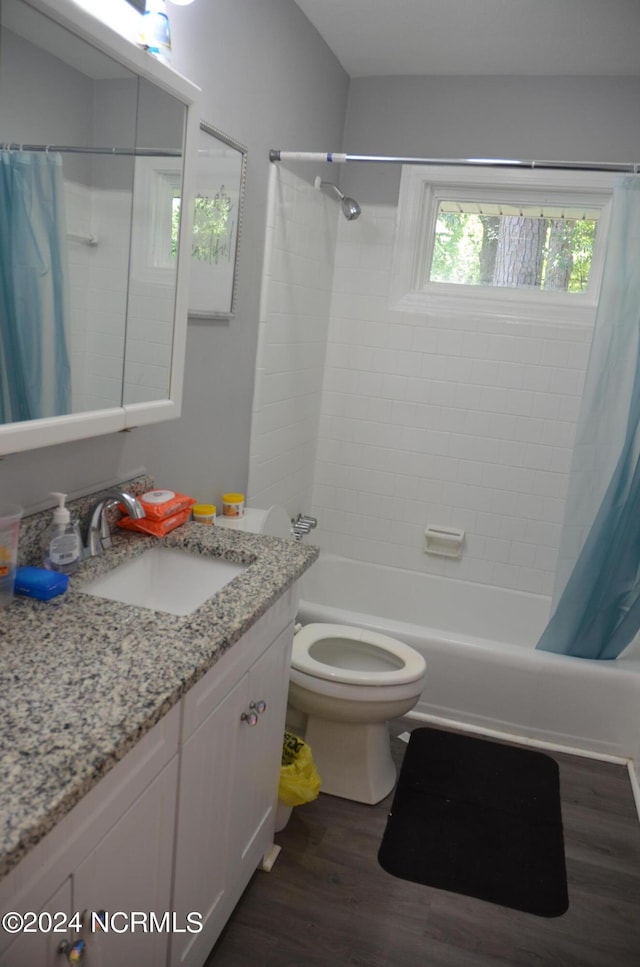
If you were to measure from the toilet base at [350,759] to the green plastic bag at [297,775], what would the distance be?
0.47ft

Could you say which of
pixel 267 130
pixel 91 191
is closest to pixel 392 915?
pixel 91 191

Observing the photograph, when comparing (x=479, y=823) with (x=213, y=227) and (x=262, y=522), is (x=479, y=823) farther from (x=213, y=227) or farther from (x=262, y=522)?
(x=213, y=227)

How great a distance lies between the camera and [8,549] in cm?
140

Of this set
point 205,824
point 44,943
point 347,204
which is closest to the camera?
point 44,943

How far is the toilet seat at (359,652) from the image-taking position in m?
2.38

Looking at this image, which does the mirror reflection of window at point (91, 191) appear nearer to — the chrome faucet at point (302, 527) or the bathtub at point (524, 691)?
the chrome faucet at point (302, 527)

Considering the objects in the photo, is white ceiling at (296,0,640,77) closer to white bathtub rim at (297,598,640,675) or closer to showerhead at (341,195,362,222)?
showerhead at (341,195,362,222)

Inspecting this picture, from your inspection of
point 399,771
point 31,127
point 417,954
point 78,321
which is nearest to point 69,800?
point 78,321

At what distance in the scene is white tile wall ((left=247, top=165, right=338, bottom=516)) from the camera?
2679 mm

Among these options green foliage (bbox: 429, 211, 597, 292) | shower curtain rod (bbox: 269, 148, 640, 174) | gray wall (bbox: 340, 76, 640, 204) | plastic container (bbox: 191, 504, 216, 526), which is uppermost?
gray wall (bbox: 340, 76, 640, 204)

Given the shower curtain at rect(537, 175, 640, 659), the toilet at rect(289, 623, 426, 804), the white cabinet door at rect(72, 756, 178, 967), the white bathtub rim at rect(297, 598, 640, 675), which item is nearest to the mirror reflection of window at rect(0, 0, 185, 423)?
the white cabinet door at rect(72, 756, 178, 967)

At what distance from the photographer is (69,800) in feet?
2.99

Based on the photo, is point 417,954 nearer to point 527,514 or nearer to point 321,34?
point 527,514

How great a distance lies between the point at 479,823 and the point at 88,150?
2.12 m
